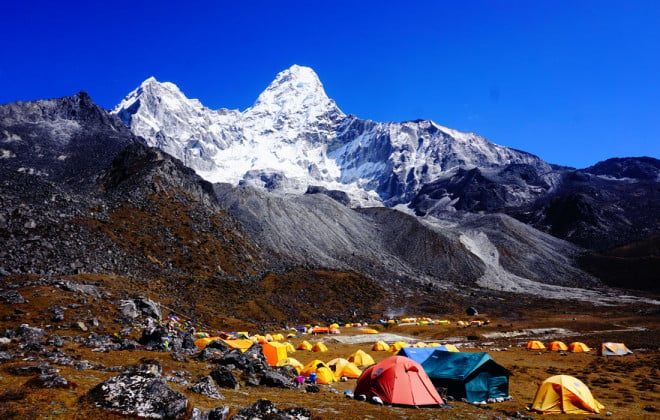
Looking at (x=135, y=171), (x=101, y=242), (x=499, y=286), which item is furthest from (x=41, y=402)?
(x=499, y=286)

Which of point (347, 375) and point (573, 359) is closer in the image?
point (347, 375)

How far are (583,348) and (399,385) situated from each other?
38652mm

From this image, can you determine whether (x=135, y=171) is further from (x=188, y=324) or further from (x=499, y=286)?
(x=499, y=286)

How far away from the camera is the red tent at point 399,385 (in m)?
20.4

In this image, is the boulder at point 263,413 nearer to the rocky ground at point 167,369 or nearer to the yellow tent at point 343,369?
the rocky ground at point 167,369

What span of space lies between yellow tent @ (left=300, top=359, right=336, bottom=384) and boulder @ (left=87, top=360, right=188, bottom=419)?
16752 mm

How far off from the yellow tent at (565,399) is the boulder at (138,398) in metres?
18.8

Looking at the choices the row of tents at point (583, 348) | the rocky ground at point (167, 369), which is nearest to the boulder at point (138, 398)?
the rocky ground at point (167, 369)

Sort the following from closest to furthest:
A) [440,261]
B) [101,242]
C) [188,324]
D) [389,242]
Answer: [188,324], [101,242], [440,261], [389,242]

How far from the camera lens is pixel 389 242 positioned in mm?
138125

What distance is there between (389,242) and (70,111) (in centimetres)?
14372

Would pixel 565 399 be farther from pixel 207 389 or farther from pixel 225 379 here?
pixel 207 389

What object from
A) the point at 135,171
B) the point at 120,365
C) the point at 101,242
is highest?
the point at 135,171

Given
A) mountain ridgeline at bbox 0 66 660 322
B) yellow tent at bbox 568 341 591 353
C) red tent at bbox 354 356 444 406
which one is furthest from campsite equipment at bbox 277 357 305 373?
yellow tent at bbox 568 341 591 353
